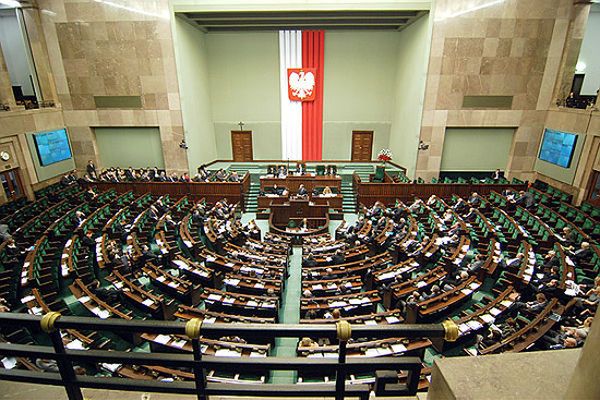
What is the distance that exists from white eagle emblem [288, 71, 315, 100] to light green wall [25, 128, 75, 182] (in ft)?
43.5

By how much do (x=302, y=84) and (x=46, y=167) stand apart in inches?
571

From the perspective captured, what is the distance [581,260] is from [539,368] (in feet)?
33.3

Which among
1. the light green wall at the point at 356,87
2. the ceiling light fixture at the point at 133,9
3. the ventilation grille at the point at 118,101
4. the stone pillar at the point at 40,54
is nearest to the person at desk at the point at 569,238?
the light green wall at the point at 356,87

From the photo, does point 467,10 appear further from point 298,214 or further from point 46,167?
point 46,167

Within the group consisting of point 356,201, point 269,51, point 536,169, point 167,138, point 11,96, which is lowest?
point 356,201

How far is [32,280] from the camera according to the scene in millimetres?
7844

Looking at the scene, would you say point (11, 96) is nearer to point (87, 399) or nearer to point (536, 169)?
point (87, 399)

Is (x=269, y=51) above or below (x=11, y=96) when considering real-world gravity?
above

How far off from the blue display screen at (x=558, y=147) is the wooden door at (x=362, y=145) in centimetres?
920

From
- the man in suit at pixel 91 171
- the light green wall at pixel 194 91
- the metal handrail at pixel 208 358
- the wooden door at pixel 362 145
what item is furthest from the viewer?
the wooden door at pixel 362 145

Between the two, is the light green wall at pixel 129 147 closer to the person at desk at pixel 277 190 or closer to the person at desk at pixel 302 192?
the person at desk at pixel 277 190

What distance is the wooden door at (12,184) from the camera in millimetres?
14227

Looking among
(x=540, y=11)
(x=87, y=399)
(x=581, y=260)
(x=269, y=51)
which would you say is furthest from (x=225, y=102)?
(x=87, y=399)

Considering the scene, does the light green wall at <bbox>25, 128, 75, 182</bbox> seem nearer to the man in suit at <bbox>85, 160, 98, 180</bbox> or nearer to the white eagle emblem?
the man in suit at <bbox>85, 160, 98, 180</bbox>
